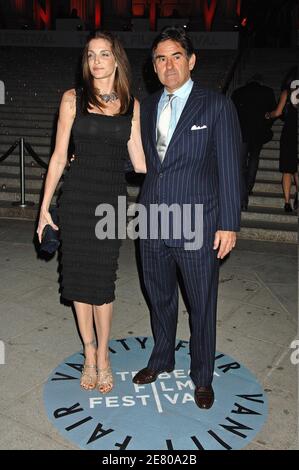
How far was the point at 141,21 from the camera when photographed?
2536cm

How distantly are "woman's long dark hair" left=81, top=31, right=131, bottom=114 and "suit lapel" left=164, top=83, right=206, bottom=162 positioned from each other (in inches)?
13.2

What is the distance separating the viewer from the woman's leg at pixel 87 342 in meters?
3.03

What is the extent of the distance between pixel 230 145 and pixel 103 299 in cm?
114

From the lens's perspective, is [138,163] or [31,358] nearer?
[138,163]

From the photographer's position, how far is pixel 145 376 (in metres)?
3.19

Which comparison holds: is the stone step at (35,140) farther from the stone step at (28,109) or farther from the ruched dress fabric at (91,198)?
the ruched dress fabric at (91,198)

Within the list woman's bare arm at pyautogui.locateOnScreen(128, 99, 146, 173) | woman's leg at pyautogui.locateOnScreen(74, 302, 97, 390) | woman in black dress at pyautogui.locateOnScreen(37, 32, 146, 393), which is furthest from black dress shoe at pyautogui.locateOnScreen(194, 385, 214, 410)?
woman's bare arm at pyautogui.locateOnScreen(128, 99, 146, 173)

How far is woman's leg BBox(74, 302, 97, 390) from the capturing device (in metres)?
3.03

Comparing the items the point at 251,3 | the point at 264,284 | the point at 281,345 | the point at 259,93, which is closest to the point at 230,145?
the point at 281,345

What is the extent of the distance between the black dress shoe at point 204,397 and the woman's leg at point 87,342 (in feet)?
2.10

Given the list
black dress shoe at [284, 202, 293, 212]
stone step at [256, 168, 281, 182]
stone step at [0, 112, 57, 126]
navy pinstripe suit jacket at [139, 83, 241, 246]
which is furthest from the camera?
stone step at [0, 112, 57, 126]

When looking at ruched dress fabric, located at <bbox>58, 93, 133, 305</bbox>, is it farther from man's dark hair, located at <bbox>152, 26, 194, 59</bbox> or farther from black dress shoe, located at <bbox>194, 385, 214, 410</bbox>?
black dress shoe, located at <bbox>194, 385, 214, 410</bbox>

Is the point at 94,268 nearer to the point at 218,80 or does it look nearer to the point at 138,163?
the point at 138,163

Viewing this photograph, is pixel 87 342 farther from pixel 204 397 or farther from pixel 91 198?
pixel 91 198
